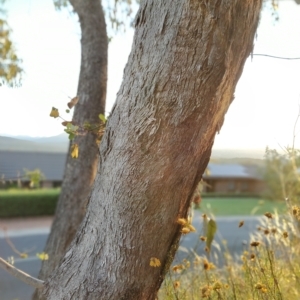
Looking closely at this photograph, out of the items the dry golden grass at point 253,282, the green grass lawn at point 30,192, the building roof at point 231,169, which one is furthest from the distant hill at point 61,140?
the green grass lawn at point 30,192

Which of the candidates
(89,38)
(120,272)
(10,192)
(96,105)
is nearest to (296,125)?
(120,272)

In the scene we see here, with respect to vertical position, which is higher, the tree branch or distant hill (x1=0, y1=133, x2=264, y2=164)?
distant hill (x1=0, y1=133, x2=264, y2=164)

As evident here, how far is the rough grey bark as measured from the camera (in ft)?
9.32

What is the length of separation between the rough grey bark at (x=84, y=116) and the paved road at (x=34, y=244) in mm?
887

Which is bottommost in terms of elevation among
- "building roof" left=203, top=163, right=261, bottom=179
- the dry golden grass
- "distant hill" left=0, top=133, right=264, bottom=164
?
the dry golden grass

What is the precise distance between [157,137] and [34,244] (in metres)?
7.30

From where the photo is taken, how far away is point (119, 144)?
147 cm

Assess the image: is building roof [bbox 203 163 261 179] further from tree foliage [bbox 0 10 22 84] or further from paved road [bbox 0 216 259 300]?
tree foliage [bbox 0 10 22 84]

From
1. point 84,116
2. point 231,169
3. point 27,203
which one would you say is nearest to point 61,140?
point 84,116

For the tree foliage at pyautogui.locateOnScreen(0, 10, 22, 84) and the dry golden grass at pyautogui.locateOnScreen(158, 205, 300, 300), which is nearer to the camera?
the dry golden grass at pyautogui.locateOnScreen(158, 205, 300, 300)

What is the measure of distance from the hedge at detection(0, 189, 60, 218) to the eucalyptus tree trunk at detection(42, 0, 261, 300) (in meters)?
9.01

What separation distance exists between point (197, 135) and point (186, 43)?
296mm

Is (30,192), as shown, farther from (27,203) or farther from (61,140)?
(61,140)

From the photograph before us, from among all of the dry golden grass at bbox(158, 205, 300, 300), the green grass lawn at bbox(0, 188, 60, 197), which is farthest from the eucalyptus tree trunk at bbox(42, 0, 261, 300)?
the green grass lawn at bbox(0, 188, 60, 197)
